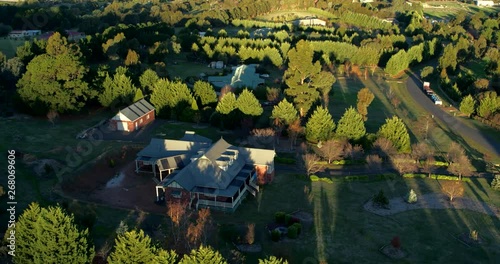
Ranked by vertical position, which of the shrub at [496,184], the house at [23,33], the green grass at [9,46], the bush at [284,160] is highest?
the shrub at [496,184]

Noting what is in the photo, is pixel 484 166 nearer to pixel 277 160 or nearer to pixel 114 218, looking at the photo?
pixel 277 160

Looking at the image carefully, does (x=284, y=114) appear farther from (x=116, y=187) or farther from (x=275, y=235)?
(x=275, y=235)

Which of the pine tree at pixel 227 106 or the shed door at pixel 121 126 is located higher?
the pine tree at pixel 227 106

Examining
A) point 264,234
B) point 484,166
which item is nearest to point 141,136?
point 264,234

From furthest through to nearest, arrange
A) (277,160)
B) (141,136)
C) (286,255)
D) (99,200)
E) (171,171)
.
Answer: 1. (141,136)
2. (277,160)
3. (171,171)
4. (99,200)
5. (286,255)

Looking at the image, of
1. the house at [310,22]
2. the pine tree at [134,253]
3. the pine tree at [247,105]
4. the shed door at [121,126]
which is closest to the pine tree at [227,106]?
the pine tree at [247,105]

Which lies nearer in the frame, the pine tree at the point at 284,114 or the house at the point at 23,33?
the pine tree at the point at 284,114

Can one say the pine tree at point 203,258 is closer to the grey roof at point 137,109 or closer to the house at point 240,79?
the grey roof at point 137,109
